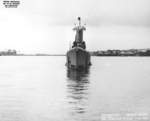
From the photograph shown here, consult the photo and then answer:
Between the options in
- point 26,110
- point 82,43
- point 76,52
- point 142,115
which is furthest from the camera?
point 82,43

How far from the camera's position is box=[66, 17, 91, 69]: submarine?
3191 inches

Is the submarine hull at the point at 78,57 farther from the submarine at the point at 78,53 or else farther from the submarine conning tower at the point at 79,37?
the submarine conning tower at the point at 79,37

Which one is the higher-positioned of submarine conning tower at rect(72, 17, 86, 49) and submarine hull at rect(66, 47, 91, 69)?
submarine conning tower at rect(72, 17, 86, 49)

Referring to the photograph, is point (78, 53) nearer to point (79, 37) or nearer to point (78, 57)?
point (78, 57)

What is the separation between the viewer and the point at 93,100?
99.5 feet

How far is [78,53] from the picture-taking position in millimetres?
80500

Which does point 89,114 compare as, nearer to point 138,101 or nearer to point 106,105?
point 106,105

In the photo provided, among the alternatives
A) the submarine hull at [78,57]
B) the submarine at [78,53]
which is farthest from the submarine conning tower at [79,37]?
the submarine hull at [78,57]

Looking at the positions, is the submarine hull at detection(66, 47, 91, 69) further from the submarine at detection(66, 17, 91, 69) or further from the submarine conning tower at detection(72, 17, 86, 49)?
the submarine conning tower at detection(72, 17, 86, 49)

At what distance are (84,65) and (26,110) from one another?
63.9 meters

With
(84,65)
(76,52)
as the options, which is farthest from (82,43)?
(76,52)

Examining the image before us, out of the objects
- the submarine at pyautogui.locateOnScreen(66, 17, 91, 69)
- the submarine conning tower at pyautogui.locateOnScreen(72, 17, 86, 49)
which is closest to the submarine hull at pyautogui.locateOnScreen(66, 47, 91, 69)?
the submarine at pyautogui.locateOnScreen(66, 17, 91, 69)

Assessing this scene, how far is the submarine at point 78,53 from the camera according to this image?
81.1 metres

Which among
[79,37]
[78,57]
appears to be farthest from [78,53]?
[79,37]
